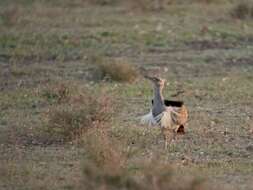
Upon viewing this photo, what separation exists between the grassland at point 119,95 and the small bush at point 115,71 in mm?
25

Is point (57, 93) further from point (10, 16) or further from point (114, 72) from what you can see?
point (10, 16)

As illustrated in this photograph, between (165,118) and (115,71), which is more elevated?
(165,118)

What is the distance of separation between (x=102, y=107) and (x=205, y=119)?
4.77 ft

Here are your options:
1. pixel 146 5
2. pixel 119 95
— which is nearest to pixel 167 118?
pixel 119 95

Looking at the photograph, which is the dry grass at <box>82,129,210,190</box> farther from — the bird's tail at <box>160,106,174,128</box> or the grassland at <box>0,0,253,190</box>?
the bird's tail at <box>160,106,174,128</box>

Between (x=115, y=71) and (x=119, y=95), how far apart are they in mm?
1039

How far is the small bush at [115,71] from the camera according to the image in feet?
44.4

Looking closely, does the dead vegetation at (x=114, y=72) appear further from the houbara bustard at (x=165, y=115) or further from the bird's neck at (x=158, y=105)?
the bird's neck at (x=158, y=105)

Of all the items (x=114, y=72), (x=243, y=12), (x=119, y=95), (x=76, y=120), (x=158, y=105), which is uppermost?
(x=158, y=105)

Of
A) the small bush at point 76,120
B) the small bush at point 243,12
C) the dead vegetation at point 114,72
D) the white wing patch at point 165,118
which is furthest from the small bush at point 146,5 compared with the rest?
the white wing patch at point 165,118

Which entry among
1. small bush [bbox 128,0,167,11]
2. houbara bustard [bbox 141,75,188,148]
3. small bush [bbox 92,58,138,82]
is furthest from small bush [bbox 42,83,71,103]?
small bush [bbox 128,0,167,11]

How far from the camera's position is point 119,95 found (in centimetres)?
1265

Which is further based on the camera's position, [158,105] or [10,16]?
[10,16]

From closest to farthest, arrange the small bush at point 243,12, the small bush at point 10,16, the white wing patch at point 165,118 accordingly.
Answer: the white wing patch at point 165,118 < the small bush at point 10,16 < the small bush at point 243,12
